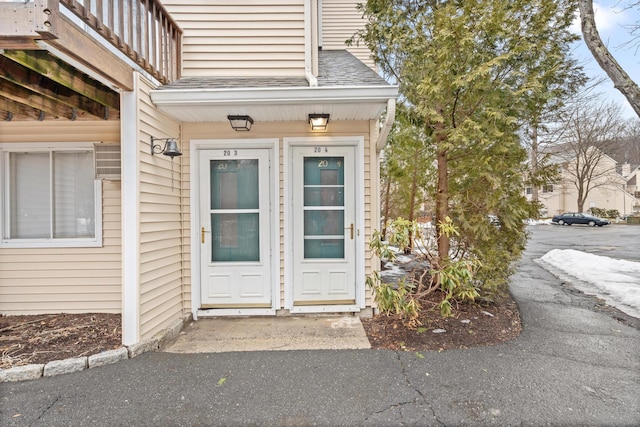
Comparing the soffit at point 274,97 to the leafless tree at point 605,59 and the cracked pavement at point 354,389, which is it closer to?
the cracked pavement at point 354,389

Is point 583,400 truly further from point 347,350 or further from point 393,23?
point 393,23

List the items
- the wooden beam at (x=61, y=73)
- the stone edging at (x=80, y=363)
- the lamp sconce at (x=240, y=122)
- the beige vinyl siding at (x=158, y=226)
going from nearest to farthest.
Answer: the wooden beam at (x=61, y=73) → the stone edging at (x=80, y=363) → the beige vinyl siding at (x=158, y=226) → the lamp sconce at (x=240, y=122)

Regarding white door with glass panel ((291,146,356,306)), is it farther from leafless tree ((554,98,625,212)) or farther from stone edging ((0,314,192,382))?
leafless tree ((554,98,625,212))

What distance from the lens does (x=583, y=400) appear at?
2.17 metres

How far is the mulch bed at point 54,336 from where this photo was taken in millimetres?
2719

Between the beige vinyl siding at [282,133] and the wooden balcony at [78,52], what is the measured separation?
62cm

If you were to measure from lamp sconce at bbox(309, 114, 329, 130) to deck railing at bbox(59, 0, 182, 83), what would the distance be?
1.64 m

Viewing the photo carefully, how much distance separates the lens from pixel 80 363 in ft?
8.48

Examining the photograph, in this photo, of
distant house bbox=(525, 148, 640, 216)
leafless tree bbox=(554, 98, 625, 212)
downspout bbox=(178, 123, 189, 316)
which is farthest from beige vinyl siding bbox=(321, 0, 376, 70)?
distant house bbox=(525, 148, 640, 216)

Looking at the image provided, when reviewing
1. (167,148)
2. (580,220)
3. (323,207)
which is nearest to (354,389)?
(323,207)

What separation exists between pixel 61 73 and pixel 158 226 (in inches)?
57.7

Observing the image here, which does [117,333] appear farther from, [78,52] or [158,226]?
[78,52]

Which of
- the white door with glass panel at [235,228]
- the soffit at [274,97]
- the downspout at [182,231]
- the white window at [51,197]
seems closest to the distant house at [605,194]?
the soffit at [274,97]

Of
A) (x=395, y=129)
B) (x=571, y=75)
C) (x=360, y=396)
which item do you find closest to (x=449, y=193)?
(x=395, y=129)
